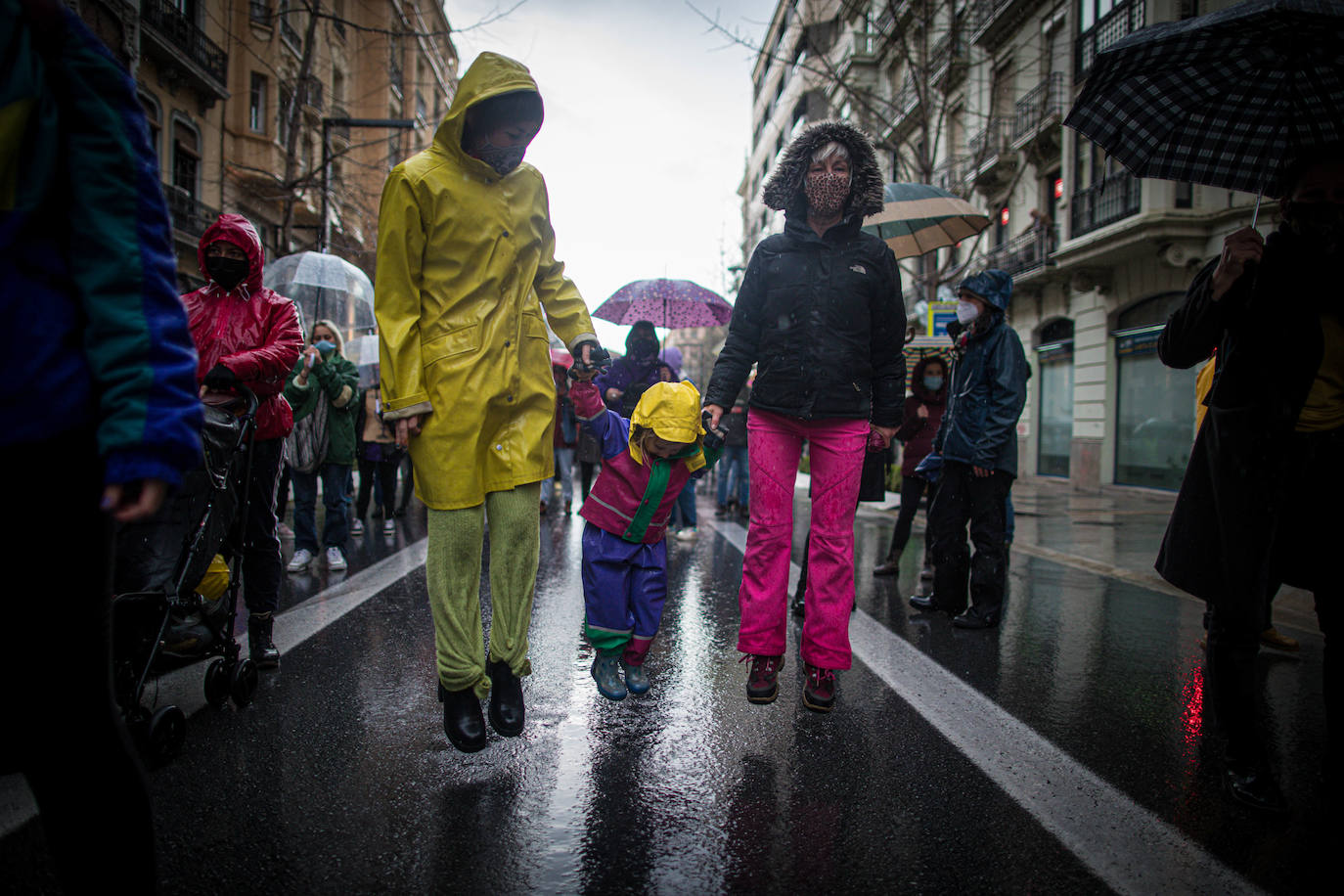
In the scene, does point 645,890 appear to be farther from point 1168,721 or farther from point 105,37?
point 105,37

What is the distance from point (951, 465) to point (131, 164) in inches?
181

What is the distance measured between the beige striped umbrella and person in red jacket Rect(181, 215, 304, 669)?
4.56 meters

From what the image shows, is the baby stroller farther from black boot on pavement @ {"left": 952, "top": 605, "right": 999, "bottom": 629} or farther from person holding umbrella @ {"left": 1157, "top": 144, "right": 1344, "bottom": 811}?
black boot on pavement @ {"left": 952, "top": 605, "right": 999, "bottom": 629}

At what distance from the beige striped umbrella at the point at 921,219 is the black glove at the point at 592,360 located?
13.6ft

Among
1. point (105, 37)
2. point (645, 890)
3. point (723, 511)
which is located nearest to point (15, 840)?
point (645, 890)

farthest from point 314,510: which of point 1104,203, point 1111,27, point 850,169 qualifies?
point 1111,27

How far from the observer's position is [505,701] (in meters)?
2.69

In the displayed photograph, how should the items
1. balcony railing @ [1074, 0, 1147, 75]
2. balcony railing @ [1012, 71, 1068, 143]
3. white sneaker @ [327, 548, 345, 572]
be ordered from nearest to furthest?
1. white sneaker @ [327, 548, 345, 572]
2. balcony railing @ [1074, 0, 1147, 75]
3. balcony railing @ [1012, 71, 1068, 143]

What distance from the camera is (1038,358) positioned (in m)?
22.1

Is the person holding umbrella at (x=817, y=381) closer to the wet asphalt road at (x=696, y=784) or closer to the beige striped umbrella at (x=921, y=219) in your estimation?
the wet asphalt road at (x=696, y=784)

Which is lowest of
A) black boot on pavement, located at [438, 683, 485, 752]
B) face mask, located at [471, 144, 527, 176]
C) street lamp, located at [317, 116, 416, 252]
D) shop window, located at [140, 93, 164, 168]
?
black boot on pavement, located at [438, 683, 485, 752]

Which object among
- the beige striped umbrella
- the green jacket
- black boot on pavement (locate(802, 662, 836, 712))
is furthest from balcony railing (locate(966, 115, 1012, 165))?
black boot on pavement (locate(802, 662, 836, 712))

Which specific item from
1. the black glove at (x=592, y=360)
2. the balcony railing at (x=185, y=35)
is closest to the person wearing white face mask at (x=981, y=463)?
the black glove at (x=592, y=360)

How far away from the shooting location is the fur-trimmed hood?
3396 mm
